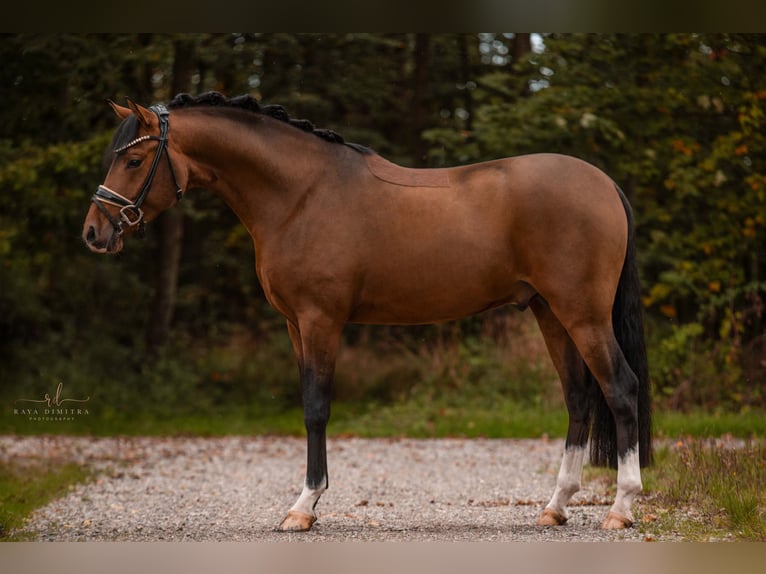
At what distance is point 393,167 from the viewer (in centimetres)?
523

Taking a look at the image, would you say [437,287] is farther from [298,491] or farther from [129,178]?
[298,491]

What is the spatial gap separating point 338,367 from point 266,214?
751 centimetres

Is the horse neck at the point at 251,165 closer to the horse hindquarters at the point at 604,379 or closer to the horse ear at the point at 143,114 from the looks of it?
the horse ear at the point at 143,114

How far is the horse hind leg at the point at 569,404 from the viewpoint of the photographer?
5.15m

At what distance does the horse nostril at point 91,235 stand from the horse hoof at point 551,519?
3080 mm

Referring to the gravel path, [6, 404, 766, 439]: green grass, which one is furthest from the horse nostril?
[6, 404, 766, 439]: green grass

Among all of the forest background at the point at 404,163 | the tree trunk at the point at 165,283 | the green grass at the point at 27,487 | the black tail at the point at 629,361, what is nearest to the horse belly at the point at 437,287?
the black tail at the point at 629,361

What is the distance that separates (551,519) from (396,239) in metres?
1.92

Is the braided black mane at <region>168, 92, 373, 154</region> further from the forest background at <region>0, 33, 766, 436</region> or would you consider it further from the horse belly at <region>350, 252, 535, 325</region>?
the forest background at <region>0, 33, 766, 436</region>

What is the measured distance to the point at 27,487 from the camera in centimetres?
679

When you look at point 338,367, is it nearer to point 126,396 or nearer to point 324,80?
point 126,396

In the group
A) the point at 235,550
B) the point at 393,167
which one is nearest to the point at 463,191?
the point at 393,167

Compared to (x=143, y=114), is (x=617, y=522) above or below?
below

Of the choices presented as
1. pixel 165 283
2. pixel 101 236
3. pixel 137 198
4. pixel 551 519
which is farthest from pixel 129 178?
pixel 165 283
